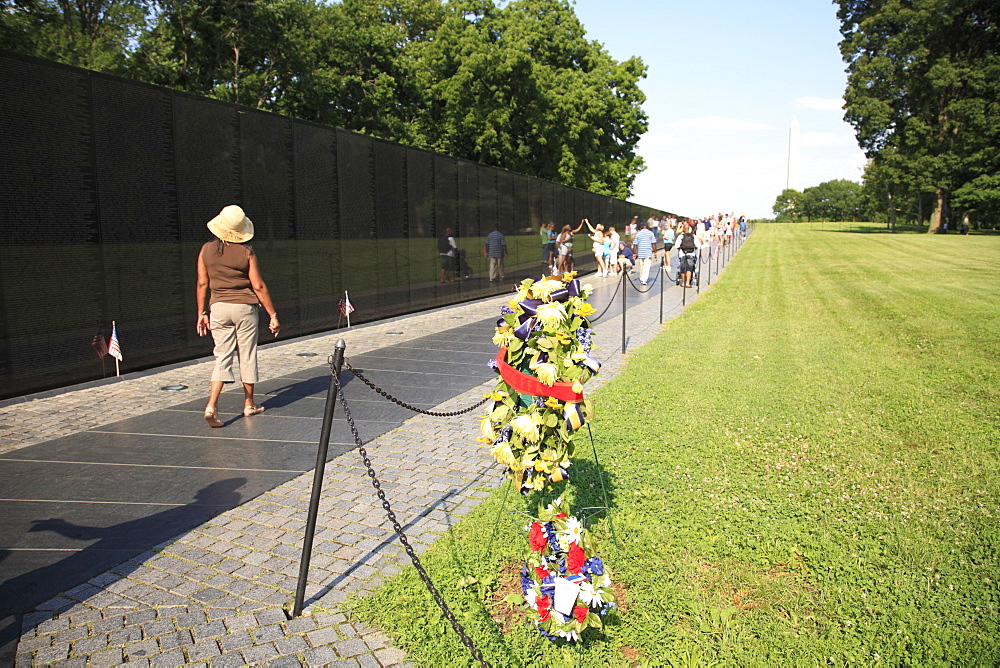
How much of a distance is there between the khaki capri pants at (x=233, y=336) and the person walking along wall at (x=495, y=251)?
1279cm

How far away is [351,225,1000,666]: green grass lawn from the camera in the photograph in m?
3.19

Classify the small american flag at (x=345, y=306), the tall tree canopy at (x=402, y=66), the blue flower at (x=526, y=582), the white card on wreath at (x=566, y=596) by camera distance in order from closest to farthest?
1. the white card on wreath at (x=566, y=596)
2. the blue flower at (x=526, y=582)
3. the small american flag at (x=345, y=306)
4. the tall tree canopy at (x=402, y=66)

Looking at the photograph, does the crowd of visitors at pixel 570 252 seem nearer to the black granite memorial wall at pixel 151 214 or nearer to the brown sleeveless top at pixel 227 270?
the black granite memorial wall at pixel 151 214

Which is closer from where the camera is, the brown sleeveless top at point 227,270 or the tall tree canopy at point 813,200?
the brown sleeveless top at point 227,270

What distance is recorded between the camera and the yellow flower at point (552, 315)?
133 inches

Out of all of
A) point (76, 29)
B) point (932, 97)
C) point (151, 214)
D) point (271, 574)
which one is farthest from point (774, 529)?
point (932, 97)

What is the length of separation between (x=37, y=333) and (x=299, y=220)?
4.83 meters

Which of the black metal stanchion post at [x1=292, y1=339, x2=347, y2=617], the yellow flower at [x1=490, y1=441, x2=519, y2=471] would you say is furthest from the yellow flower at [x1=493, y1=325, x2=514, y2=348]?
the black metal stanchion post at [x1=292, y1=339, x2=347, y2=617]

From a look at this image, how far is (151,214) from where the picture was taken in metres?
8.89

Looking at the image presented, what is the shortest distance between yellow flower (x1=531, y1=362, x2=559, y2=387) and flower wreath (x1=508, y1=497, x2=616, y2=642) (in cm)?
59

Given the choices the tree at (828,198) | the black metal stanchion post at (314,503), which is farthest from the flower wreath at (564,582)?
the tree at (828,198)

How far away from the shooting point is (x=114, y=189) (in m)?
8.45

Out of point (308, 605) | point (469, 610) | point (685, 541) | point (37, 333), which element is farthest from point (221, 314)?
point (685, 541)

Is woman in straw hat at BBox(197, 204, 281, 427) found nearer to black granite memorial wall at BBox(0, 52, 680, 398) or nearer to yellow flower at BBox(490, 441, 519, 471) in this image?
black granite memorial wall at BBox(0, 52, 680, 398)
